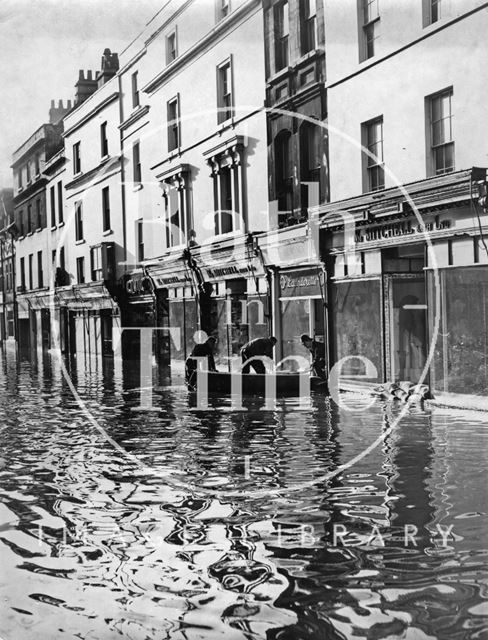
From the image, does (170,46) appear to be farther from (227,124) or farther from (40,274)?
(40,274)

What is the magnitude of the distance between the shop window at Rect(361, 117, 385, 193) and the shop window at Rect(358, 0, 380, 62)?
144 cm

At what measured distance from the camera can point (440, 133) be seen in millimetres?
15688

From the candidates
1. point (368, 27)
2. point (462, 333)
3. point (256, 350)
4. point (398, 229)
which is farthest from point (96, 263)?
point (462, 333)

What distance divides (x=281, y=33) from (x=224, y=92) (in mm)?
3154

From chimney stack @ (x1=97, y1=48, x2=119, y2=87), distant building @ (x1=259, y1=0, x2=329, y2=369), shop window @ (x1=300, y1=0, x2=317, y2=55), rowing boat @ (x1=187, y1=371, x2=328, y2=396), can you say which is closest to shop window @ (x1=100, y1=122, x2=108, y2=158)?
chimney stack @ (x1=97, y1=48, x2=119, y2=87)

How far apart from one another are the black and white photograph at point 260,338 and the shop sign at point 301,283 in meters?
0.10

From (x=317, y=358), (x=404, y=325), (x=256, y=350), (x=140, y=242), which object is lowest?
(x=317, y=358)

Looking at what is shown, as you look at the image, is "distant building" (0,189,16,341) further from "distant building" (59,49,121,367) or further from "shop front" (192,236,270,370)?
"shop front" (192,236,270,370)

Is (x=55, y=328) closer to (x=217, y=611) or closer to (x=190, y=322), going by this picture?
(x=190, y=322)

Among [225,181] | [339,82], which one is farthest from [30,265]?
[339,82]

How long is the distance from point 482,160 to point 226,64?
33.8ft

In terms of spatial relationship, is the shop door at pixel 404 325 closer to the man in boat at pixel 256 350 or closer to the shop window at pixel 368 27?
the man in boat at pixel 256 350

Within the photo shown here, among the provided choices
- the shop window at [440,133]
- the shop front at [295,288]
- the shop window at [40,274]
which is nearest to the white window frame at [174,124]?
the shop front at [295,288]

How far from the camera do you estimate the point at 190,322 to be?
91.5 feet
